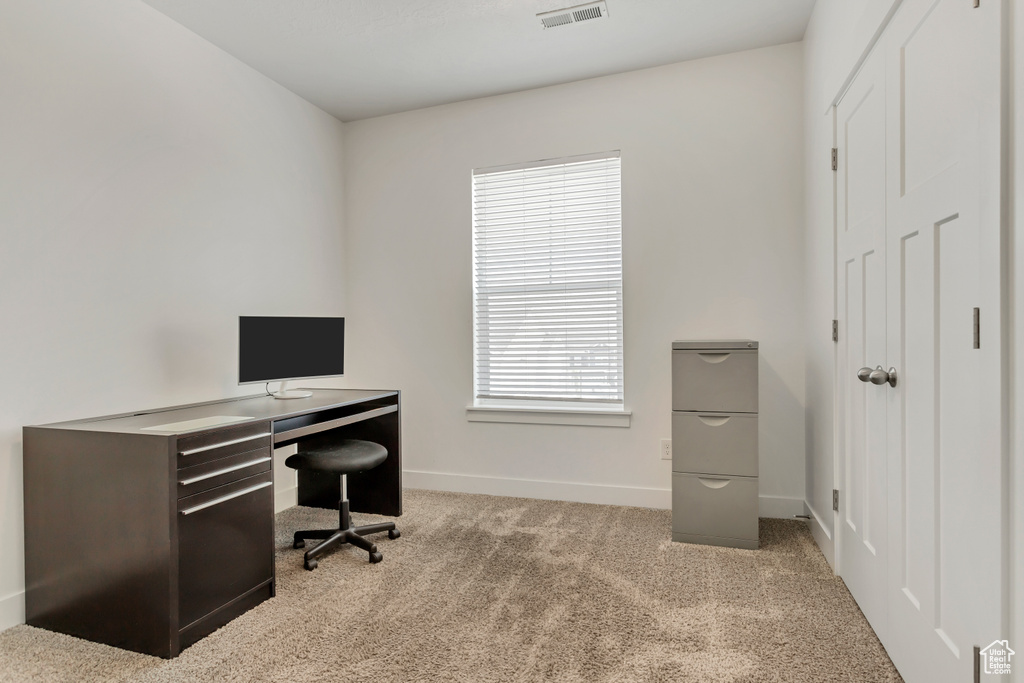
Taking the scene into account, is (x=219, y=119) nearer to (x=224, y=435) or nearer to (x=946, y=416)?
(x=224, y=435)

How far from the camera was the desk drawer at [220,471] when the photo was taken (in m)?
1.92

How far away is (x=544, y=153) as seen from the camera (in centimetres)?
362

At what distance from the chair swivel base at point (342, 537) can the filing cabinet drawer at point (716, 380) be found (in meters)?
1.66

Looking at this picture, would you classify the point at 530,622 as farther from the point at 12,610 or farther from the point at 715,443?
the point at 12,610

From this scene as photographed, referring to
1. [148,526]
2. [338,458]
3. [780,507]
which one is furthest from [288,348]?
[780,507]

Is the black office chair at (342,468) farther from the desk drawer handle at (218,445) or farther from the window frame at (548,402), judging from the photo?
the window frame at (548,402)

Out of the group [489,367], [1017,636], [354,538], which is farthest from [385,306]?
[1017,636]

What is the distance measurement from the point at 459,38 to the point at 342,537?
274 cm

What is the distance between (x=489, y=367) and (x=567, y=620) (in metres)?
2.00

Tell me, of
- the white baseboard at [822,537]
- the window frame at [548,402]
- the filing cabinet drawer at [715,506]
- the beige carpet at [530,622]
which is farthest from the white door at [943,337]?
the window frame at [548,402]

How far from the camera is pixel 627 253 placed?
3449mm

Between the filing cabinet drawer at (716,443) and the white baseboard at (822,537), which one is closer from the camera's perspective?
the white baseboard at (822,537)

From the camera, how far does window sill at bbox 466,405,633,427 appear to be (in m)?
3.46

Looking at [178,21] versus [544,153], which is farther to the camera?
[544,153]
